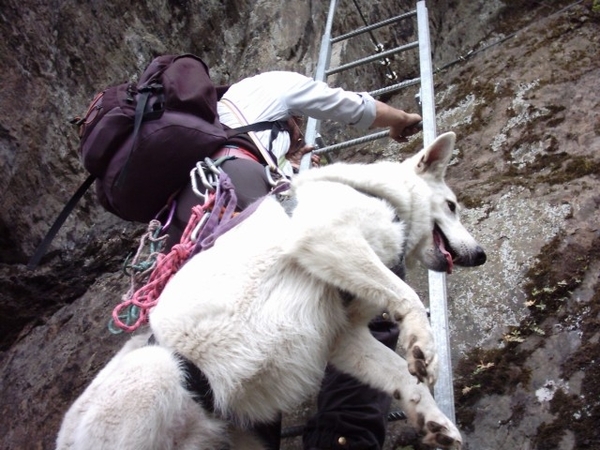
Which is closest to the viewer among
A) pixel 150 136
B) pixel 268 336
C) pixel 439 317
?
pixel 268 336

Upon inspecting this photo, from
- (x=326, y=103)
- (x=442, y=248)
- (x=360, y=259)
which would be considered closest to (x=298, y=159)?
(x=326, y=103)

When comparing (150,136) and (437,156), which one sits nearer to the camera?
(150,136)

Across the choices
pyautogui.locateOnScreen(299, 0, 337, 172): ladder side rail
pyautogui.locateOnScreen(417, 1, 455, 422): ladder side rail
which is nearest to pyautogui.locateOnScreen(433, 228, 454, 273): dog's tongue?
pyautogui.locateOnScreen(417, 1, 455, 422): ladder side rail

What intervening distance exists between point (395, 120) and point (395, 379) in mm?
1744

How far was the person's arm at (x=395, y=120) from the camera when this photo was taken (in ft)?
11.8

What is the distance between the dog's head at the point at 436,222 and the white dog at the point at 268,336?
276 mm

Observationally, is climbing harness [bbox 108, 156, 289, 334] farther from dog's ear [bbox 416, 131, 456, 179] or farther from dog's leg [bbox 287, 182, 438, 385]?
dog's ear [bbox 416, 131, 456, 179]

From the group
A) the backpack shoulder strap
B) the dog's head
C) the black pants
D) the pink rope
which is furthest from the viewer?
the backpack shoulder strap

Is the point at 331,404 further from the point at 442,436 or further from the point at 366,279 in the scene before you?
the point at 366,279

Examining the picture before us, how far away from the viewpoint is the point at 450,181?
496 centimetres

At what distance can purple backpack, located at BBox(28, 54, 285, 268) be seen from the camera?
2811 millimetres

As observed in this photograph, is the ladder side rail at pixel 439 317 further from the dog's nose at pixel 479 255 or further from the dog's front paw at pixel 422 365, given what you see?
the dog's front paw at pixel 422 365

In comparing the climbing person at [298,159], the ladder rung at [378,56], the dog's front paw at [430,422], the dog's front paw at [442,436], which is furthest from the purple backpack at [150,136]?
the ladder rung at [378,56]

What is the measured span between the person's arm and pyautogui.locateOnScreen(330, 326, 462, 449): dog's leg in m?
1.46
